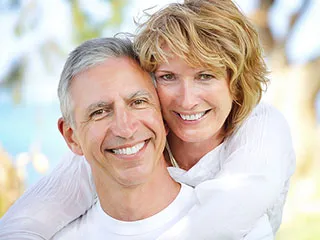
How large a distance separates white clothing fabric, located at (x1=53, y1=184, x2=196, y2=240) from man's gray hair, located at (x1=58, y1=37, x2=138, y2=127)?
23cm

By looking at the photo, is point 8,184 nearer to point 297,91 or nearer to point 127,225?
point 297,91

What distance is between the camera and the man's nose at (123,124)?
1498 millimetres

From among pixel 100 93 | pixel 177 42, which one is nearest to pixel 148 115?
pixel 100 93

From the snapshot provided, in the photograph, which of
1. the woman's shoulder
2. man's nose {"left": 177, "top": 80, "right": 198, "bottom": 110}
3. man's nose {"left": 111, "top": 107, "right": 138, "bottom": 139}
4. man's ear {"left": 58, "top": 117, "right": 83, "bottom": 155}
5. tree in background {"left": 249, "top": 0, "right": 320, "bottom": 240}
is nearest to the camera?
man's nose {"left": 111, "top": 107, "right": 138, "bottom": 139}

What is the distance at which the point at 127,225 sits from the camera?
1.58 m

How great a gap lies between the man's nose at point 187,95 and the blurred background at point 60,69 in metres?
3.26

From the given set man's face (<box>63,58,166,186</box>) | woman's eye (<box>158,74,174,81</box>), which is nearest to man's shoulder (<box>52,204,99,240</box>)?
man's face (<box>63,58,166,186</box>)

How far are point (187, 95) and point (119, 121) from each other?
290mm

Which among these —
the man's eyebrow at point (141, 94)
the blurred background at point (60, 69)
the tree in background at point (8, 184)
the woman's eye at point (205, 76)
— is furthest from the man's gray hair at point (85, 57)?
the tree in background at point (8, 184)

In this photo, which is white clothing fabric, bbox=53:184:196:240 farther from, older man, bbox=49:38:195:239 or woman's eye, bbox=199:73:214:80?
woman's eye, bbox=199:73:214:80

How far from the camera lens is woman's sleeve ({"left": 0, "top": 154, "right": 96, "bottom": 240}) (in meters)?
1.66

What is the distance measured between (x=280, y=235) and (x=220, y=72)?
348 cm

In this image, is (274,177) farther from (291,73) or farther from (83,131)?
(291,73)

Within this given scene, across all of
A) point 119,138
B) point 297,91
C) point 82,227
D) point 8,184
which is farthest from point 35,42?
point 119,138
